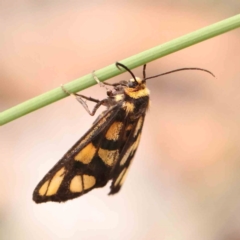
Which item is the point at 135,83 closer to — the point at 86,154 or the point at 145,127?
the point at 86,154

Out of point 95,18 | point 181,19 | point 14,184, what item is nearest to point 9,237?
point 14,184

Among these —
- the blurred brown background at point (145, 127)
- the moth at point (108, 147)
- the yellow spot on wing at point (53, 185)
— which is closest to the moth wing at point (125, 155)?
the moth at point (108, 147)

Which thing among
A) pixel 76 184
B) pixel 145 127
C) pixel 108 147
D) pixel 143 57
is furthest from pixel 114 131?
pixel 145 127

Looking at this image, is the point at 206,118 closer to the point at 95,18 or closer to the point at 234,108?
the point at 234,108

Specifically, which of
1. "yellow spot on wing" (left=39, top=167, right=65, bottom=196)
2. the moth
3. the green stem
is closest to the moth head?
the moth

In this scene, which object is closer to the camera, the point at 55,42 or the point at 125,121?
the point at 125,121

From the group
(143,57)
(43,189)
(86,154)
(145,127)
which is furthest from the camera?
(145,127)
